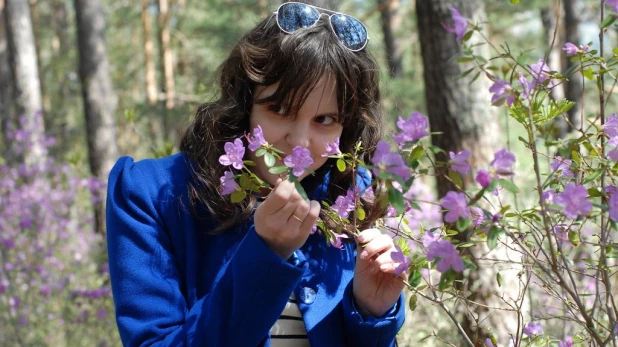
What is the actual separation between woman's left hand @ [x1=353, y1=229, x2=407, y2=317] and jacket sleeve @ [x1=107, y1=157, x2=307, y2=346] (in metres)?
0.13

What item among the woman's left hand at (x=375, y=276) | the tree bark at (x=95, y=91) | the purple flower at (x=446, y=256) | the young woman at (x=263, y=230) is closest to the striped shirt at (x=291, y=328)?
the young woman at (x=263, y=230)

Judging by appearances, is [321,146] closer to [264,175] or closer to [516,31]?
[264,175]

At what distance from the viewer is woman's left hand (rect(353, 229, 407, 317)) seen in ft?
4.67

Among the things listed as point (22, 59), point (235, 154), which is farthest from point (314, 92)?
point (22, 59)

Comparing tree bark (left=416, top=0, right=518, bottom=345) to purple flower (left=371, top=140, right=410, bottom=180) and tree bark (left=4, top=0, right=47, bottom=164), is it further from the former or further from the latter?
tree bark (left=4, top=0, right=47, bottom=164)

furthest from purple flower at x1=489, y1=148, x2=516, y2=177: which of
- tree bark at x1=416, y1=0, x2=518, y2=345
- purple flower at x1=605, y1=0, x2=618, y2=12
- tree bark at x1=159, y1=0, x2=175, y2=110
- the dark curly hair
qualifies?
tree bark at x1=159, y1=0, x2=175, y2=110

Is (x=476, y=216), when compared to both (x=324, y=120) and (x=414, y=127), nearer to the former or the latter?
(x=414, y=127)

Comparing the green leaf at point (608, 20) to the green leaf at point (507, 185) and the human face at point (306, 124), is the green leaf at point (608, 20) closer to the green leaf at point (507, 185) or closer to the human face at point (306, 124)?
the green leaf at point (507, 185)

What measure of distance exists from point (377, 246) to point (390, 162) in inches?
17.4

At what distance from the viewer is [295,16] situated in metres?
1.62

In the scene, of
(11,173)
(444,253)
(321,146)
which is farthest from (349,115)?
(11,173)

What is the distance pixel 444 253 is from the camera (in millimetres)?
1062

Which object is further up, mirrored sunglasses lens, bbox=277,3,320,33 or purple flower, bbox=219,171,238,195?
mirrored sunglasses lens, bbox=277,3,320,33

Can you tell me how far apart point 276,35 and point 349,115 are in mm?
230
